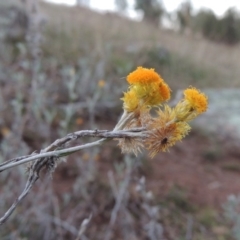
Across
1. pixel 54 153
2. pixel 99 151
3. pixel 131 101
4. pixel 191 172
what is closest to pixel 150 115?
pixel 131 101

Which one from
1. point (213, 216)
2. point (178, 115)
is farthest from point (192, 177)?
point (178, 115)

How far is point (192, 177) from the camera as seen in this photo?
3.30 m

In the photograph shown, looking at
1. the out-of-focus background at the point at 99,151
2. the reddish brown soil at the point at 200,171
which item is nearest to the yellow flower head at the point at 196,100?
the out-of-focus background at the point at 99,151

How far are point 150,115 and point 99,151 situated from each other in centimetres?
238

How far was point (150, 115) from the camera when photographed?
2.28 feet

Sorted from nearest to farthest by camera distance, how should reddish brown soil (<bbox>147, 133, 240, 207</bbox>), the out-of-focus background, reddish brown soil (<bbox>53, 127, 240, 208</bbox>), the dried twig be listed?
the dried twig, the out-of-focus background, reddish brown soil (<bbox>53, 127, 240, 208</bbox>), reddish brown soil (<bbox>147, 133, 240, 207</bbox>)

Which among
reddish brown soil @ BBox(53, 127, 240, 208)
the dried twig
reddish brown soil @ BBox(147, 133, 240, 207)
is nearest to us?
the dried twig

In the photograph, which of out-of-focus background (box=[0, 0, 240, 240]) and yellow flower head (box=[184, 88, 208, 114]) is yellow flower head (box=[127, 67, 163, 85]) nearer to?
yellow flower head (box=[184, 88, 208, 114])

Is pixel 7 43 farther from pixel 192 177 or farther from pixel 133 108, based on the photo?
pixel 133 108

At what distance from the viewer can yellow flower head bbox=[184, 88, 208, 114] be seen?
71 cm

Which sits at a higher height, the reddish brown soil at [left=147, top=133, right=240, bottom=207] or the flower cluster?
the flower cluster

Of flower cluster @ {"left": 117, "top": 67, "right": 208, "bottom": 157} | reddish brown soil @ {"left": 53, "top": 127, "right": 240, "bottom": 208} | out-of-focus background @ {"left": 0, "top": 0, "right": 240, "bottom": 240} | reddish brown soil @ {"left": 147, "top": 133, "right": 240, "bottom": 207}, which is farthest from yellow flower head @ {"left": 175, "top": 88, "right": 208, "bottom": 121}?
reddish brown soil @ {"left": 147, "top": 133, "right": 240, "bottom": 207}

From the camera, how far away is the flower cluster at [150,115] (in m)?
0.66

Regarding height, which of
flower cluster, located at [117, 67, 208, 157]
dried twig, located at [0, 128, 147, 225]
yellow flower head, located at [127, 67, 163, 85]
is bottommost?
dried twig, located at [0, 128, 147, 225]
